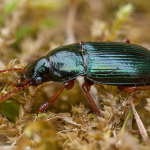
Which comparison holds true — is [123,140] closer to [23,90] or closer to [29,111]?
[29,111]

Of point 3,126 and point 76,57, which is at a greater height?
point 76,57

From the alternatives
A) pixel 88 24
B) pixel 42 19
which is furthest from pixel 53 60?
pixel 88 24

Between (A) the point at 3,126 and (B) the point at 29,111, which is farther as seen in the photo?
(B) the point at 29,111

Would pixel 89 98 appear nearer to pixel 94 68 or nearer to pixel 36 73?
pixel 94 68

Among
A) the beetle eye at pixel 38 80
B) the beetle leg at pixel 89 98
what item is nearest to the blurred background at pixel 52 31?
the beetle eye at pixel 38 80

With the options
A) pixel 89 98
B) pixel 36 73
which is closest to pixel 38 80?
pixel 36 73
